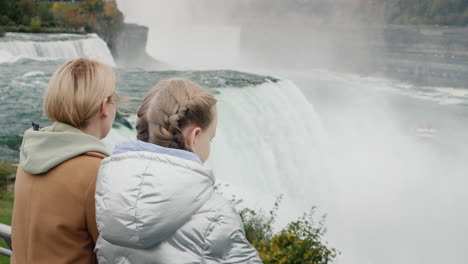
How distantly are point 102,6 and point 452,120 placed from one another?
2222 cm

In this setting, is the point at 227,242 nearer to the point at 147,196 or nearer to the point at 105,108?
the point at 147,196

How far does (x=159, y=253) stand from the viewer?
1.13 metres

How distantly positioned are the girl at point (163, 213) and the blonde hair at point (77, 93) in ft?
0.63

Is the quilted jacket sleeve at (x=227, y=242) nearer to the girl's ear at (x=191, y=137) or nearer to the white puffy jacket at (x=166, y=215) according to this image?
the white puffy jacket at (x=166, y=215)

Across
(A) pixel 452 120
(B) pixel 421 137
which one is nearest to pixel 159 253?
(B) pixel 421 137

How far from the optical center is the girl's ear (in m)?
1.28

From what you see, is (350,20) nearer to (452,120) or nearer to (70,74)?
(452,120)

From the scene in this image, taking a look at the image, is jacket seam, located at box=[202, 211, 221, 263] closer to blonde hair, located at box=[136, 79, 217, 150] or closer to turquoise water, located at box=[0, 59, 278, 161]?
blonde hair, located at box=[136, 79, 217, 150]

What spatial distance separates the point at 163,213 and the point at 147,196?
2.3 inches

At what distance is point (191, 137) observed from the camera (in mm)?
1276

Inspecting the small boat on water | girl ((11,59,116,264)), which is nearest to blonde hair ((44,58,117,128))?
girl ((11,59,116,264))

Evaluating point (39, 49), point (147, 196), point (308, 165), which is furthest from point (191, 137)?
point (39, 49)

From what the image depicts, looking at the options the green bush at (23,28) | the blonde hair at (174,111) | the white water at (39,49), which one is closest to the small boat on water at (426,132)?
the white water at (39,49)

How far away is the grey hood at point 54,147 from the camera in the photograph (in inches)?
49.5
